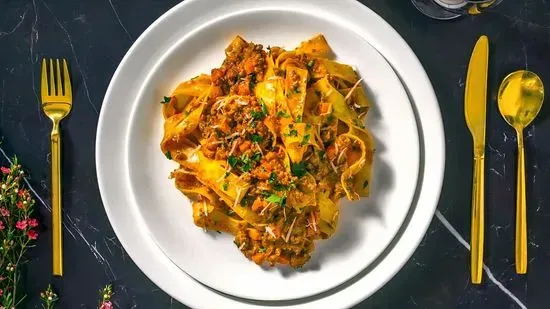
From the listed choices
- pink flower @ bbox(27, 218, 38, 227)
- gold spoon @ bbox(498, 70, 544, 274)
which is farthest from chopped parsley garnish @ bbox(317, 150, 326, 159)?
pink flower @ bbox(27, 218, 38, 227)

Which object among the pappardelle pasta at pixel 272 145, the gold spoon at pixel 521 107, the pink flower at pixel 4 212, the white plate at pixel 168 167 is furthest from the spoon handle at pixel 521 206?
the pink flower at pixel 4 212

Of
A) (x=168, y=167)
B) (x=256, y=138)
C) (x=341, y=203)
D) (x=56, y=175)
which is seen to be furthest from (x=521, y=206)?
(x=56, y=175)

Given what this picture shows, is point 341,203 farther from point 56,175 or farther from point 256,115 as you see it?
point 56,175

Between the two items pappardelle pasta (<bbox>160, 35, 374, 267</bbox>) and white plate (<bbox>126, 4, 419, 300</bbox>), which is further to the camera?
white plate (<bbox>126, 4, 419, 300</bbox>)

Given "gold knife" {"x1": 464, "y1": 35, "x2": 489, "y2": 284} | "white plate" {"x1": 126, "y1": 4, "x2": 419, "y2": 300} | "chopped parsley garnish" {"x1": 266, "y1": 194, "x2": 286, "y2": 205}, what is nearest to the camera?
"chopped parsley garnish" {"x1": 266, "y1": 194, "x2": 286, "y2": 205}

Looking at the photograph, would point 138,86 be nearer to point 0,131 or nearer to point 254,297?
point 0,131

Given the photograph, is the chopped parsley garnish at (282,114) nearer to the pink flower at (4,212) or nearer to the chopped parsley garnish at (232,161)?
the chopped parsley garnish at (232,161)

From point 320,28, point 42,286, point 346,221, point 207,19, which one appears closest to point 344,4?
point 320,28

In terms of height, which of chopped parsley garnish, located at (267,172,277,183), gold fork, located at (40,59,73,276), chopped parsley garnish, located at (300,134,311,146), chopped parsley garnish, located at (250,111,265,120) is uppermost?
gold fork, located at (40,59,73,276)

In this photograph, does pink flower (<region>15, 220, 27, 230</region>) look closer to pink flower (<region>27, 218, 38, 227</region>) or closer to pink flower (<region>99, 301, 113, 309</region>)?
pink flower (<region>27, 218, 38, 227</region>)
